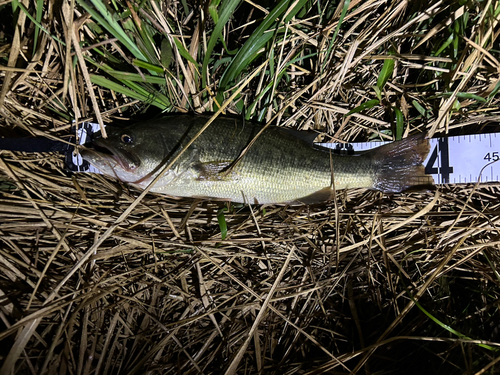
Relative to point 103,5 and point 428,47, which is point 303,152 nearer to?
point 428,47

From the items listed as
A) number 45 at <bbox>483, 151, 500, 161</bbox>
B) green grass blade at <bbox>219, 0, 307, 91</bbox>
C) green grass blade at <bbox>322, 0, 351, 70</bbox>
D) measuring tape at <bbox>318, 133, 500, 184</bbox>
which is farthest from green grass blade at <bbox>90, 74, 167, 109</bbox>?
number 45 at <bbox>483, 151, 500, 161</bbox>

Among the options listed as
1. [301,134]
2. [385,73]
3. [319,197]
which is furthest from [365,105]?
[319,197]

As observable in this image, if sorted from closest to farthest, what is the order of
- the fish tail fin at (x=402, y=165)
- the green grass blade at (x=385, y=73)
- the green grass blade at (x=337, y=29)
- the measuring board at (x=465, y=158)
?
the green grass blade at (x=337, y=29) < the green grass blade at (x=385, y=73) < the fish tail fin at (x=402, y=165) < the measuring board at (x=465, y=158)

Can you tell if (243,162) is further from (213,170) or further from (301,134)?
(301,134)

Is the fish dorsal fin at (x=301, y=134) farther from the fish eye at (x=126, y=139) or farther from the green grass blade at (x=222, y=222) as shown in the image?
the fish eye at (x=126, y=139)

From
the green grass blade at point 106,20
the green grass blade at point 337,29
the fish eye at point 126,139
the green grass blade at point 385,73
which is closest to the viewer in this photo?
the green grass blade at point 106,20

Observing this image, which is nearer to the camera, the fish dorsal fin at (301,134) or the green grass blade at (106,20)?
the green grass blade at (106,20)

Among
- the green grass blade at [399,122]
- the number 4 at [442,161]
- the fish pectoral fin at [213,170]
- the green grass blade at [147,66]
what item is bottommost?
the fish pectoral fin at [213,170]

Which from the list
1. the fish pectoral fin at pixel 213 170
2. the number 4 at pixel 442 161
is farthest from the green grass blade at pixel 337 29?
the number 4 at pixel 442 161
